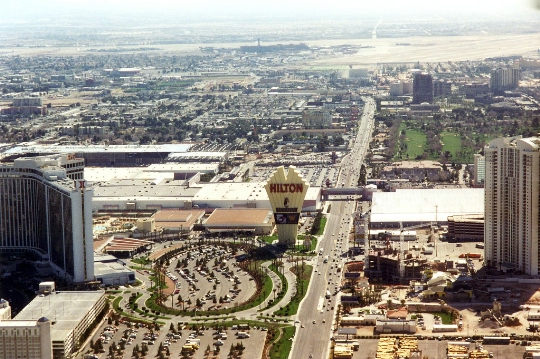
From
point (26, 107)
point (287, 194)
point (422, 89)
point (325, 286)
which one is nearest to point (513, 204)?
point (325, 286)

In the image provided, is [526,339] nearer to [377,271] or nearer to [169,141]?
[377,271]

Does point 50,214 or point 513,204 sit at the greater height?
point 513,204

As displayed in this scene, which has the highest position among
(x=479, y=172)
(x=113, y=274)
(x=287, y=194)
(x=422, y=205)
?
Answer: (x=287, y=194)

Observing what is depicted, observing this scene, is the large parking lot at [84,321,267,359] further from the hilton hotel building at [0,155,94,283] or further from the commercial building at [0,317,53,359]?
the hilton hotel building at [0,155,94,283]

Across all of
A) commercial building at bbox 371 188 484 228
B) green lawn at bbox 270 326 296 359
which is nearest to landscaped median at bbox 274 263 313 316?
green lawn at bbox 270 326 296 359

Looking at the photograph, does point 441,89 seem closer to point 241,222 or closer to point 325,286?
point 241,222
